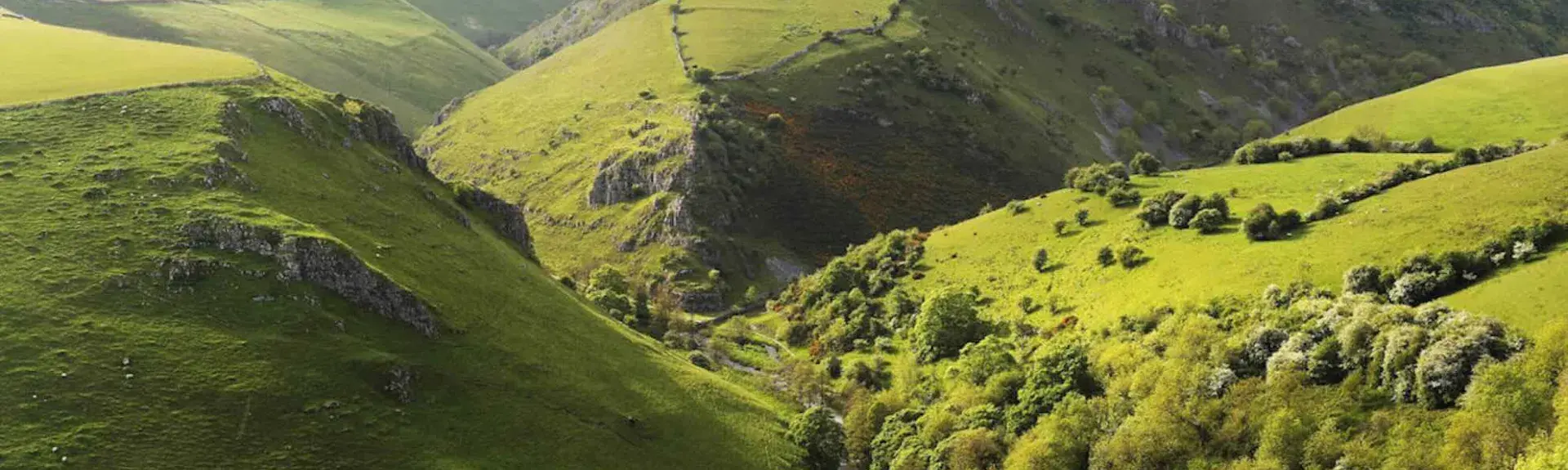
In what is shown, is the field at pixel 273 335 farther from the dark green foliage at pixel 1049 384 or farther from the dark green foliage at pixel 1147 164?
the dark green foliage at pixel 1147 164

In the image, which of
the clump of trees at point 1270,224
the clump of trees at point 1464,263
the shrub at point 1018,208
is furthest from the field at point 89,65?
the clump of trees at point 1464,263

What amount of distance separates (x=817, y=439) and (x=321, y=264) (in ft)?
149

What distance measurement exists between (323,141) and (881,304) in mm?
68093

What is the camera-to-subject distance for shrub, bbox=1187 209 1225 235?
311 feet

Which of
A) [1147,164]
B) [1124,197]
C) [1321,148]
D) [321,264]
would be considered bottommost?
[1147,164]

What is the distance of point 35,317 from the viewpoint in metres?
58.1

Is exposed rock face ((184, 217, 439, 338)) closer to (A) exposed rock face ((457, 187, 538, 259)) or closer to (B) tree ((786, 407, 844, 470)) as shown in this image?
(B) tree ((786, 407, 844, 470))

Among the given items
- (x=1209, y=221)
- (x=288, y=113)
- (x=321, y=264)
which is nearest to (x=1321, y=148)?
(x=1209, y=221)

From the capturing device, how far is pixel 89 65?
3765 inches

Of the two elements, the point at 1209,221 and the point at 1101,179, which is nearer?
the point at 1209,221

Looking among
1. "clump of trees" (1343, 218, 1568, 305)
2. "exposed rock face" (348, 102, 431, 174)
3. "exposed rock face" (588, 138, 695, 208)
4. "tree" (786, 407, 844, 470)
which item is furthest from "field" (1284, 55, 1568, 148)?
"exposed rock face" (348, 102, 431, 174)

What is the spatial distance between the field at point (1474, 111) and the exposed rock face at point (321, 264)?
134 meters

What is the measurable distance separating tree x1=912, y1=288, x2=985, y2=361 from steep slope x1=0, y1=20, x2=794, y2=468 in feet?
63.2

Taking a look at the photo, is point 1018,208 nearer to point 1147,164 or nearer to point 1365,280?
point 1147,164
